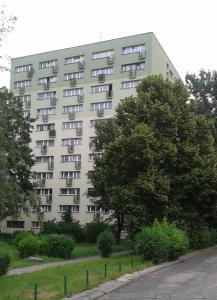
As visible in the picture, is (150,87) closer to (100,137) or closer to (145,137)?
(145,137)

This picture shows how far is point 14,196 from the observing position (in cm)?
1364

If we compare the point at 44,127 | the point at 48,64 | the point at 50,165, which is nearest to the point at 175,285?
the point at 50,165

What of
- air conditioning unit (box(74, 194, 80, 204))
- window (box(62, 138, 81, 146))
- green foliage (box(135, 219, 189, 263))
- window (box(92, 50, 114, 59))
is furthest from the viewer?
window (box(62, 138, 81, 146))

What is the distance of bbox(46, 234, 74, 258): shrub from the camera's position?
28.8 metres

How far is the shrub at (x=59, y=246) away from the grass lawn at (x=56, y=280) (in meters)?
5.40

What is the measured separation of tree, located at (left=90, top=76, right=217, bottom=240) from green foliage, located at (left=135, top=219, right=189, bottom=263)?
4.21 metres

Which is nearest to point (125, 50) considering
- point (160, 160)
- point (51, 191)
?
point (51, 191)

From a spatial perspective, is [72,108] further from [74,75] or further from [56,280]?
[56,280]

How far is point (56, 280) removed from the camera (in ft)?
57.8

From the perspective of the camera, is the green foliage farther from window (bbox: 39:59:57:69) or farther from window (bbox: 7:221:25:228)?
window (bbox: 39:59:57:69)

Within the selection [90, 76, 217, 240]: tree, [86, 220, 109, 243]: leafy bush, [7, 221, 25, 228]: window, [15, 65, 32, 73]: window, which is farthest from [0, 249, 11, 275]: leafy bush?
[15, 65, 32, 73]: window

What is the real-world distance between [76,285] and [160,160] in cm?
1756

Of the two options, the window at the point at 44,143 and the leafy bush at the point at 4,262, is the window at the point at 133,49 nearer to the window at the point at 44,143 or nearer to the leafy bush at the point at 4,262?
the window at the point at 44,143

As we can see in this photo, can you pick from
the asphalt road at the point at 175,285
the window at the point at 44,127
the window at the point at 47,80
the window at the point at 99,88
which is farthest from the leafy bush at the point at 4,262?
the window at the point at 47,80
